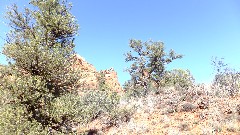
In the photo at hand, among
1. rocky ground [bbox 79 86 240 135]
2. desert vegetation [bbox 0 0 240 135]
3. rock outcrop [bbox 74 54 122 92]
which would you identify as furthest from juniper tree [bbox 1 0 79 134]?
rock outcrop [bbox 74 54 122 92]

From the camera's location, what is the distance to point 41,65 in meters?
18.3

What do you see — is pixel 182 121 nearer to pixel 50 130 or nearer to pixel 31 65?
pixel 50 130

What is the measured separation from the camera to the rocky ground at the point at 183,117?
18.9 m

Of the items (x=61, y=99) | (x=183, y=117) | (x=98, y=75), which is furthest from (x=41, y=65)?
(x=98, y=75)

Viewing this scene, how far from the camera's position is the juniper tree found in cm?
1728

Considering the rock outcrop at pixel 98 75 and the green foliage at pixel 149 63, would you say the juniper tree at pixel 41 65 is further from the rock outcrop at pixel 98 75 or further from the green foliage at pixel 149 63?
the rock outcrop at pixel 98 75

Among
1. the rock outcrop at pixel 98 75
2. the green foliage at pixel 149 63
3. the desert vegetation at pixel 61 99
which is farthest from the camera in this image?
the rock outcrop at pixel 98 75

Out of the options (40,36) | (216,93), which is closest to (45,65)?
(40,36)

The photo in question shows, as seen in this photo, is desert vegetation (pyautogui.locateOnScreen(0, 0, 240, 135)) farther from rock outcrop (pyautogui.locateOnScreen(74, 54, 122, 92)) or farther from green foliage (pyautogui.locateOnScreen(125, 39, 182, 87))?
rock outcrop (pyautogui.locateOnScreen(74, 54, 122, 92))

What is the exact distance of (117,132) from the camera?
75.2ft

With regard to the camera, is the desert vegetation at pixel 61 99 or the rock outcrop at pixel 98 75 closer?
the desert vegetation at pixel 61 99

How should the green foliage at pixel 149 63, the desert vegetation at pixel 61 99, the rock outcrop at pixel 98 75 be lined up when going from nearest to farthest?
1. the desert vegetation at pixel 61 99
2. the green foliage at pixel 149 63
3. the rock outcrop at pixel 98 75

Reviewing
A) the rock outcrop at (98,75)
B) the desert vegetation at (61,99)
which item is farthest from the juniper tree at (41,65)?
the rock outcrop at (98,75)

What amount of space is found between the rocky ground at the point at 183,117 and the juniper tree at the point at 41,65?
6.32m
